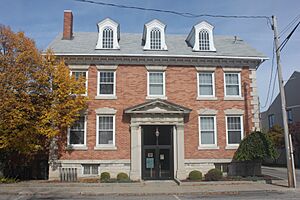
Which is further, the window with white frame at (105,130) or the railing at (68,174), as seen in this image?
the window with white frame at (105,130)

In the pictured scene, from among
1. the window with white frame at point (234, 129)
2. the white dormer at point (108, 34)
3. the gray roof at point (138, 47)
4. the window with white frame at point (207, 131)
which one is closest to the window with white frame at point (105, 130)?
the gray roof at point (138, 47)

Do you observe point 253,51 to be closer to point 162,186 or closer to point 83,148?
point 162,186

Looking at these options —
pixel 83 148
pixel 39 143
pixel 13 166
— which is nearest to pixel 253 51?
pixel 83 148

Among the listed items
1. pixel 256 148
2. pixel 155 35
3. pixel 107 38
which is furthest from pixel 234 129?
pixel 107 38

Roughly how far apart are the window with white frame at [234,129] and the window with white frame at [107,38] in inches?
395

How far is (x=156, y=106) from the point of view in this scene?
2122cm

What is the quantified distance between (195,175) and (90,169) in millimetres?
6991

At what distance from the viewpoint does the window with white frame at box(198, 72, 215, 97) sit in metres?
22.4

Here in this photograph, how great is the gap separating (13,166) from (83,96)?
6.54 m

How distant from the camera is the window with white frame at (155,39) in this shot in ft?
76.1

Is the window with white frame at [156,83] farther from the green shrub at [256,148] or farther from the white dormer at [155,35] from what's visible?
the green shrub at [256,148]

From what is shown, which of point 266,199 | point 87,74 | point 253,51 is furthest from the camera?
point 253,51

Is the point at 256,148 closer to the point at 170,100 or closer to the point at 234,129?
the point at 234,129

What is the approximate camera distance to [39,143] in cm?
2044
